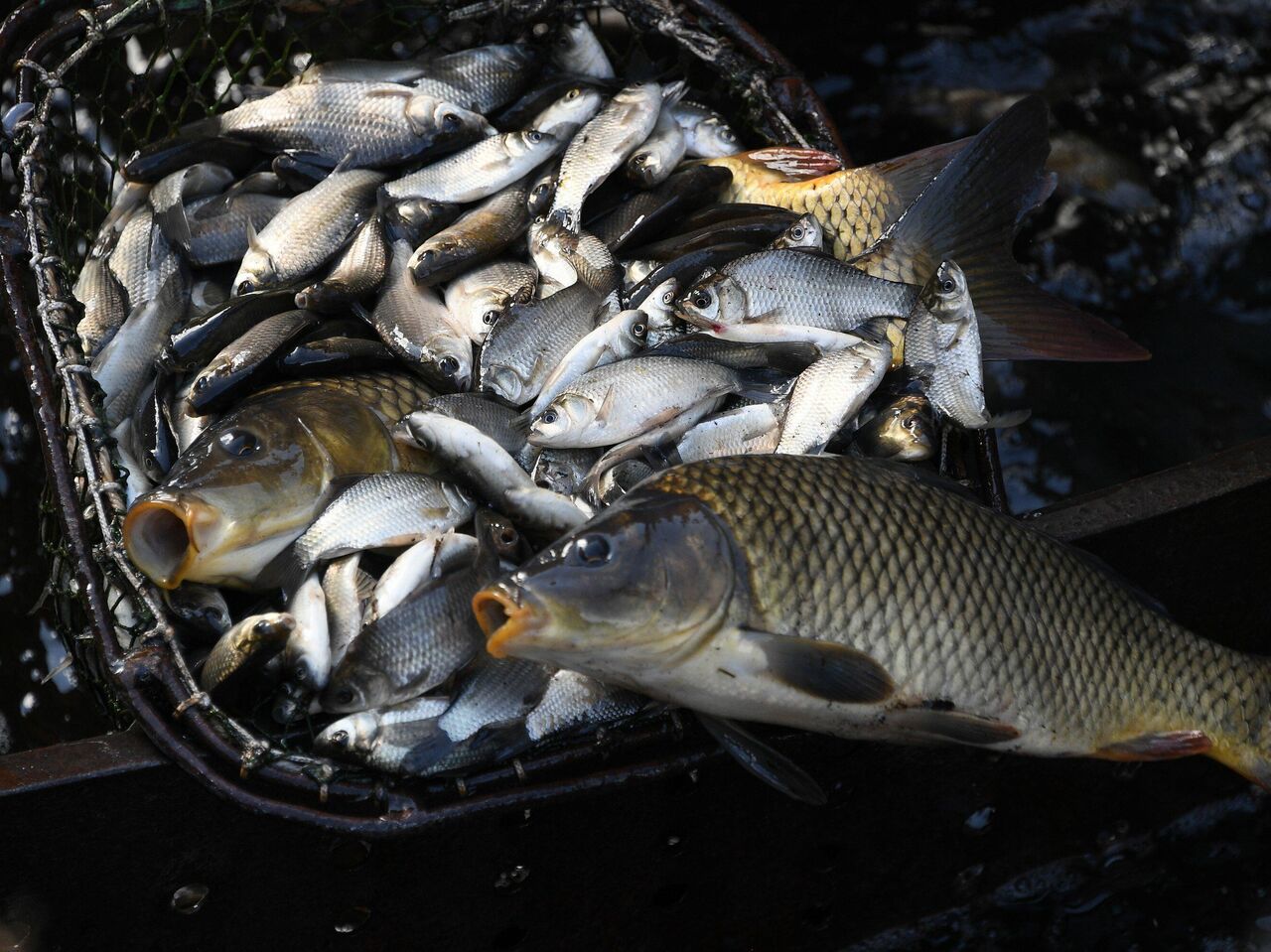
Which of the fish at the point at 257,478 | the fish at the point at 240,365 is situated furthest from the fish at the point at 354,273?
the fish at the point at 257,478

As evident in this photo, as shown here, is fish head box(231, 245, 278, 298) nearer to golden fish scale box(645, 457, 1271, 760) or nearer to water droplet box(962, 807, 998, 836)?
golden fish scale box(645, 457, 1271, 760)

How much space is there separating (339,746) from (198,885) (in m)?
0.40

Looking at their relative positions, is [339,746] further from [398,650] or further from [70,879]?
[70,879]

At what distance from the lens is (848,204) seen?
3.07m

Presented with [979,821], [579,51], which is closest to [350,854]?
[979,821]

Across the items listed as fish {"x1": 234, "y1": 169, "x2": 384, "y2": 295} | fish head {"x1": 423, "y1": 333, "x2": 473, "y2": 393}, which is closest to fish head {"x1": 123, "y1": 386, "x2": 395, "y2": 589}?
fish head {"x1": 423, "y1": 333, "x2": 473, "y2": 393}

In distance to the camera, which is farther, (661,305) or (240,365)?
(661,305)

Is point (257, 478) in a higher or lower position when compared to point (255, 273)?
lower

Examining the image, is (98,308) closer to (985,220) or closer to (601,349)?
(601,349)

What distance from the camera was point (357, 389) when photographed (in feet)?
8.42

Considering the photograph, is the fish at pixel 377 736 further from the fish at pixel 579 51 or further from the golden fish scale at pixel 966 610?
the fish at pixel 579 51

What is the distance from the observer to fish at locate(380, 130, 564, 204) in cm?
302

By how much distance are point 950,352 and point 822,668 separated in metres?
0.99

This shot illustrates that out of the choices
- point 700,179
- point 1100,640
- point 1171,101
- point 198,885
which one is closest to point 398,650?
point 198,885
